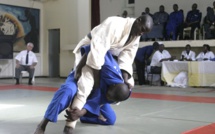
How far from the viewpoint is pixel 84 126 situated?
133 inches

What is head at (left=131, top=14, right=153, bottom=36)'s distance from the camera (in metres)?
2.84

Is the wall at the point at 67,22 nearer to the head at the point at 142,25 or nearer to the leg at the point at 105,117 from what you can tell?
the leg at the point at 105,117

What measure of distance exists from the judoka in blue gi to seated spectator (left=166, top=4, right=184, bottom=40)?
7.94 meters

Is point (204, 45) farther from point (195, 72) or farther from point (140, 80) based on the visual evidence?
point (140, 80)

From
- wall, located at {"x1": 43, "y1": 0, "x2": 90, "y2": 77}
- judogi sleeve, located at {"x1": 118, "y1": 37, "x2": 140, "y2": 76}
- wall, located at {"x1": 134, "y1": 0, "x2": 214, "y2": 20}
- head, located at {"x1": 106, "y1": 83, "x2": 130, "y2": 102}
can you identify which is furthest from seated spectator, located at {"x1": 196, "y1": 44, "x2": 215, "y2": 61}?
head, located at {"x1": 106, "y1": 83, "x2": 130, "y2": 102}

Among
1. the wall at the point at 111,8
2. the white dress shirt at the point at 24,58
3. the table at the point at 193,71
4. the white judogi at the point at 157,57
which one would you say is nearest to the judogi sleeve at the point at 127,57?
the table at the point at 193,71

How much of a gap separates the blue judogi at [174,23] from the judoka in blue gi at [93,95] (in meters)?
7.94

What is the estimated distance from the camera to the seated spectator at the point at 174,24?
35.1ft

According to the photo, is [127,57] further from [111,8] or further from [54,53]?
[54,53]

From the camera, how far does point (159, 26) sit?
35.5 ft

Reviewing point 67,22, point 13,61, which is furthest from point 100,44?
point 67,22

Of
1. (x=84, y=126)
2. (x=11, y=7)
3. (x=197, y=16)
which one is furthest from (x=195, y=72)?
(x=11, y=7)

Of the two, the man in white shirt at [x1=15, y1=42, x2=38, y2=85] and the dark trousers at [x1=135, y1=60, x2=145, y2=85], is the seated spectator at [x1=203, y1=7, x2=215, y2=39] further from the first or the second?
the man in white shirt at [x1=15, y1=42, x2=38, y2=85]

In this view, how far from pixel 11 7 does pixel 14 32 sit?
991mm
